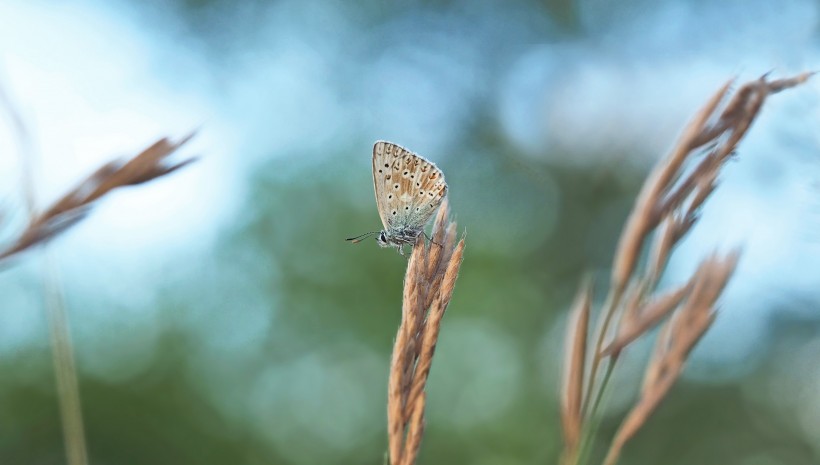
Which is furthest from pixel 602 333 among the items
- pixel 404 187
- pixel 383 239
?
pixel 383 239

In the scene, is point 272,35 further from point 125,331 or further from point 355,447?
point 355,447

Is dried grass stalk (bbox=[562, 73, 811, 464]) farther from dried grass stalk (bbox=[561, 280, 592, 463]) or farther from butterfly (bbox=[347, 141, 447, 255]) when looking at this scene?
butterfly (bbox=[347, 141, 447, 255])

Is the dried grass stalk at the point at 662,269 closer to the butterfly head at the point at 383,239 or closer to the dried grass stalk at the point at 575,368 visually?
the dried grass stalk at the point at 575,368

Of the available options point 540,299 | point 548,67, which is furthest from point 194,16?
point 540,299

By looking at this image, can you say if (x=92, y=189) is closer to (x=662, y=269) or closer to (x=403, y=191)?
(x=662, y=269)

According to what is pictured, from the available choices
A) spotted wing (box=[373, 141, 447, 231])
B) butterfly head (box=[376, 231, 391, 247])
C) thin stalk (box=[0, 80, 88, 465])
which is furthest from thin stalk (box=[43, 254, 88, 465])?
butterfly head (box=[376, 231, 391, 247])

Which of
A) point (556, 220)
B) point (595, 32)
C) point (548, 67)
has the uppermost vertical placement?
point (595, 32)

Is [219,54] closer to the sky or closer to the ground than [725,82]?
closer to the sky
